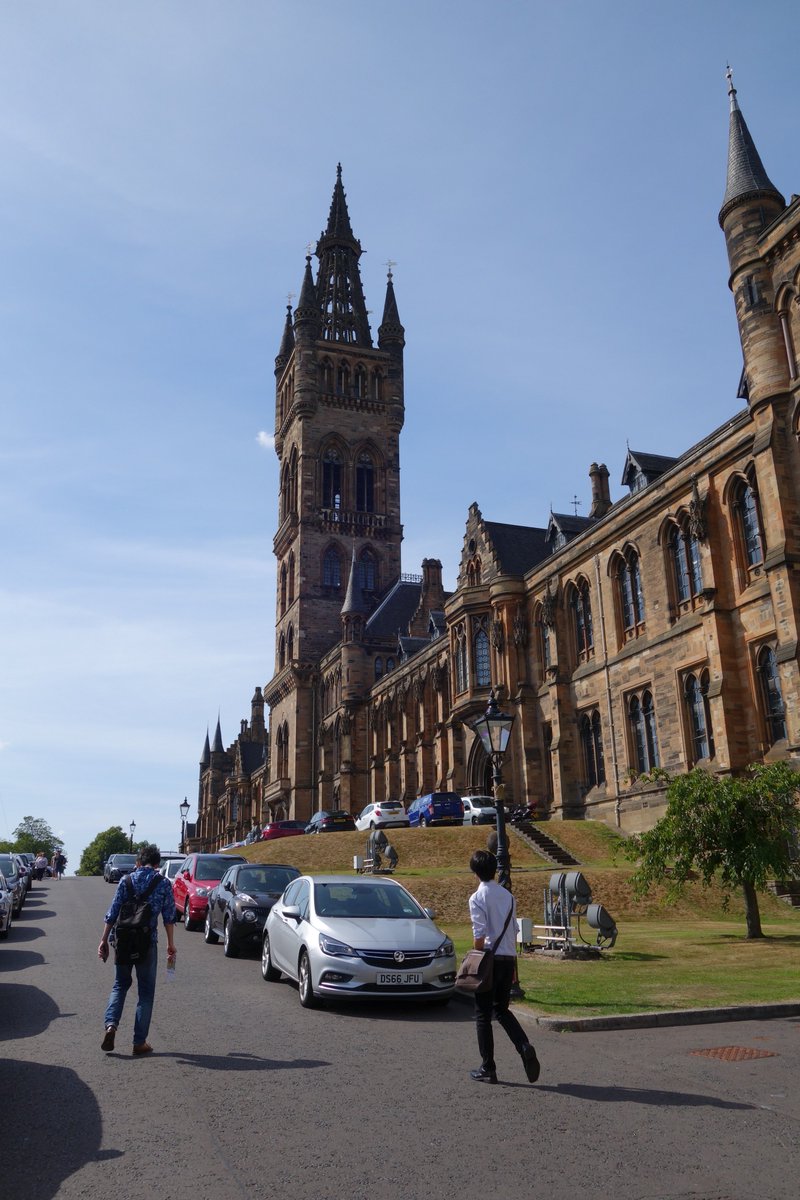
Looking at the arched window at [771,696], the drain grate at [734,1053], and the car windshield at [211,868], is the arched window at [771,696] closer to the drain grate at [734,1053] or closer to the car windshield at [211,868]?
the car windshield at [211,868]

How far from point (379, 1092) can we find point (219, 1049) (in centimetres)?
225

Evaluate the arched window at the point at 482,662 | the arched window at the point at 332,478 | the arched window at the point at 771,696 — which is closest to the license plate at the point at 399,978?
the arched window at the point at 771,696

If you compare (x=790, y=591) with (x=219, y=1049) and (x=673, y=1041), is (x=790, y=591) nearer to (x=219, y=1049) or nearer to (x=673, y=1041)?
(x=673, y=1041)

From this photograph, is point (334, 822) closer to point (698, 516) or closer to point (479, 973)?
point (698, 516)

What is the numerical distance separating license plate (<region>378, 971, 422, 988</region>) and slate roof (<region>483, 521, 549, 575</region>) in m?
33.7

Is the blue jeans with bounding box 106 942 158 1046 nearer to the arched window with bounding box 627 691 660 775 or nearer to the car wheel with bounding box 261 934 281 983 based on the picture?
the car wheel with bounding box 261 934 281 983

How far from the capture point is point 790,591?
25828 millimetres

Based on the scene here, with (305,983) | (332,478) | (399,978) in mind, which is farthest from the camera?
(332,478)

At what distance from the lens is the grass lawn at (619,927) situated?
1129cm

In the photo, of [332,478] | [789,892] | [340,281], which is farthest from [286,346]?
[789,892]

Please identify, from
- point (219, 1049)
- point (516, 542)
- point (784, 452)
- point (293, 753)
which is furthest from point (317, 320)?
point (219, 1049)

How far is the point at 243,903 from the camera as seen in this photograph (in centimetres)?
1628

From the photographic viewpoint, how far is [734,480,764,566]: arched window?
29188 millimetres

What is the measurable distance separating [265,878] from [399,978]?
281 inches
